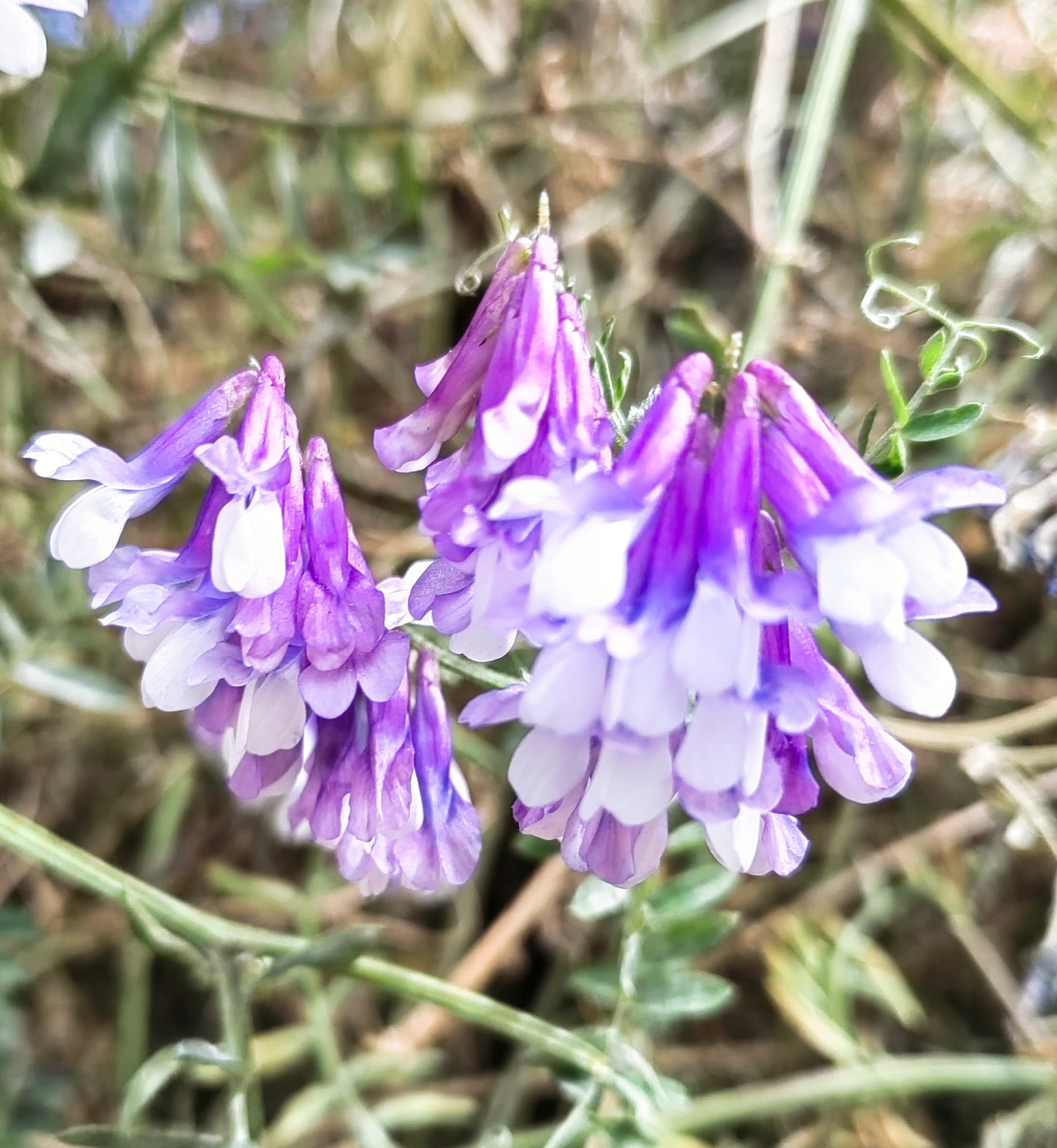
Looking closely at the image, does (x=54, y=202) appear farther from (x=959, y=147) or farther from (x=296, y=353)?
(x=959, y=147)

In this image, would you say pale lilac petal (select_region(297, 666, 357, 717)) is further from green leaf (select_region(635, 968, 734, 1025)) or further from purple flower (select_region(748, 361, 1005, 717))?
green leaf (select_region(635, 968, 734, 1025))

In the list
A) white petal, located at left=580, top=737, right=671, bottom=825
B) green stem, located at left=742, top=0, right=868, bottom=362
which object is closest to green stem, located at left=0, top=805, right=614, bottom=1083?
white petal, located at left=580, top=737, right=671, bottom=825

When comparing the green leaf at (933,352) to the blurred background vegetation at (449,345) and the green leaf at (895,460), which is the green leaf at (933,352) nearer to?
the green leaf at (895,460)

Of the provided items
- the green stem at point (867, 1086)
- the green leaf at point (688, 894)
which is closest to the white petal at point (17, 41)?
the green leaf at point (688, 894)

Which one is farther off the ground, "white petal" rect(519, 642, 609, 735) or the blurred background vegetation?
"white petal" rect(519, 642, 609, 735)

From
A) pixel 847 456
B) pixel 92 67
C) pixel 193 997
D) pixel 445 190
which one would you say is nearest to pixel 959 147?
pixel 445 190

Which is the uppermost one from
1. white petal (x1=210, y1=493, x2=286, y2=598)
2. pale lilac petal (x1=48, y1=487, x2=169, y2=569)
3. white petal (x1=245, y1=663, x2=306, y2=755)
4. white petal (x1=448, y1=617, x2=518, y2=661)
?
white petal (x1=210, y1=493, x2=286, y2=598)
